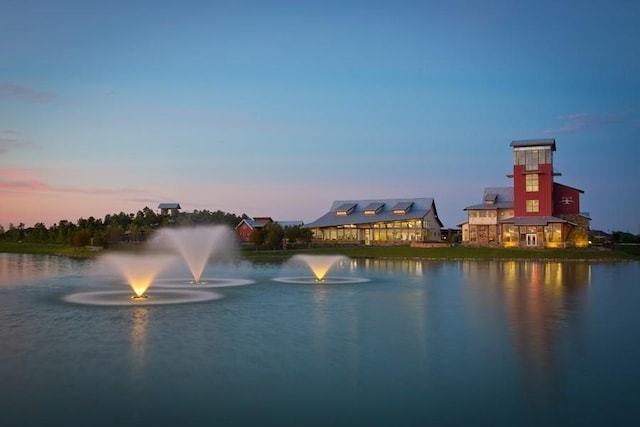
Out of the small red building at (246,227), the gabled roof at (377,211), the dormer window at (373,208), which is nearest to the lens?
the gabled roof at (377,211)

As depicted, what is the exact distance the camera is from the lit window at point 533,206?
268ft

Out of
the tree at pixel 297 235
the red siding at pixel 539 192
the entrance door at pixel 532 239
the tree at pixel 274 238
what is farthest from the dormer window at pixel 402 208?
the entrance door at pixel 532 239

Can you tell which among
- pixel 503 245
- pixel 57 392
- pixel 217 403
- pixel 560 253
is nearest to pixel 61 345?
pixel 57 392

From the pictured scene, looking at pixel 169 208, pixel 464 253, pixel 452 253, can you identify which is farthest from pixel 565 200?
pixel 169 208

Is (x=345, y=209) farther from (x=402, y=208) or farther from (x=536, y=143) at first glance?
(x=536, y=143)

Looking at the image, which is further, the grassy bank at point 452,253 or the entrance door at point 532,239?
the entrance door at point 532,239

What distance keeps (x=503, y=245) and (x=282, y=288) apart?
168ft

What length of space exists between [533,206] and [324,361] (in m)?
70.2

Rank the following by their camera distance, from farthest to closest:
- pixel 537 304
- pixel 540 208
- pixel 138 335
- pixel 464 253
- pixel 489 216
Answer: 1. pixel 489 216
2. pixel 540 208
3. pixel 464 253
4. pixel 537 304
5. pixel 138 335

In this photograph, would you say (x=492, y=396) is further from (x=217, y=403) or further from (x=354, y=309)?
(x=354, y=309)

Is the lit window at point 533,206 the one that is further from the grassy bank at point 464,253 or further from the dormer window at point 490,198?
the grassy bank at point 464,253

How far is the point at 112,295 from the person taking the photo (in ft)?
113

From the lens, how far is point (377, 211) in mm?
109188

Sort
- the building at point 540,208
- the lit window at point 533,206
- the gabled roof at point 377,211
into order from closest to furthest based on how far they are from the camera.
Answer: the building at point 540,208 < the lit window at point 533,206 < the gabled roof at point 377,211
